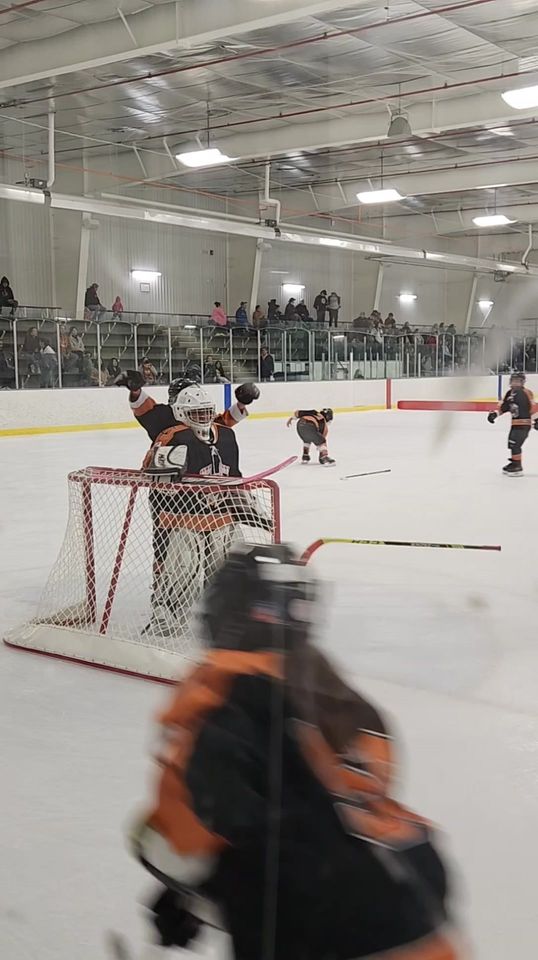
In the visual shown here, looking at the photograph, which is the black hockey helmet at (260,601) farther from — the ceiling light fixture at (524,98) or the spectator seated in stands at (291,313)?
the ceiling light fixture at (524,98)

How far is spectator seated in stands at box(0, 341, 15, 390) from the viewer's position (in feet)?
2.56

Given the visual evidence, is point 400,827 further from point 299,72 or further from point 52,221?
point 299,72

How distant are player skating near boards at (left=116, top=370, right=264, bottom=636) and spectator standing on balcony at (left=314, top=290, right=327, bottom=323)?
0.12 meters

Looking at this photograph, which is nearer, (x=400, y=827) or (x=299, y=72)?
(x=400, y=827)

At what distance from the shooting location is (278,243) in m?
1.18

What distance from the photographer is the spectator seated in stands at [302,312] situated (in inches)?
39.3

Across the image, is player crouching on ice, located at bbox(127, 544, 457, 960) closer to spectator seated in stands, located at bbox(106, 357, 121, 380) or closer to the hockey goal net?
spectator seated in stands, located at bbox(106, 357, 121, 380)

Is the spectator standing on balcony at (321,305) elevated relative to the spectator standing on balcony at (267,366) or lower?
elevated

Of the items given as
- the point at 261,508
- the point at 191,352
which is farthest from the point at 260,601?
the point at 261,508

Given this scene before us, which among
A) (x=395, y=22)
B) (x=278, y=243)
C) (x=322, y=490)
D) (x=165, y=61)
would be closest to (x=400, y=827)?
(x=278, y=243)

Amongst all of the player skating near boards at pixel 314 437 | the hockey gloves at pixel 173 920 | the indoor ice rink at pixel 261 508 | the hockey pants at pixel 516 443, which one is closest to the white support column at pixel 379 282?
the indoor ice rink at pixel 261 508

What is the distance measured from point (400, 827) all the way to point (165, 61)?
21.5 feet

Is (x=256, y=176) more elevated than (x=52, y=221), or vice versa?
(x=256, y=176)

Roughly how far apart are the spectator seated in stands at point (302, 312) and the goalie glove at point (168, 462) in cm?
67
